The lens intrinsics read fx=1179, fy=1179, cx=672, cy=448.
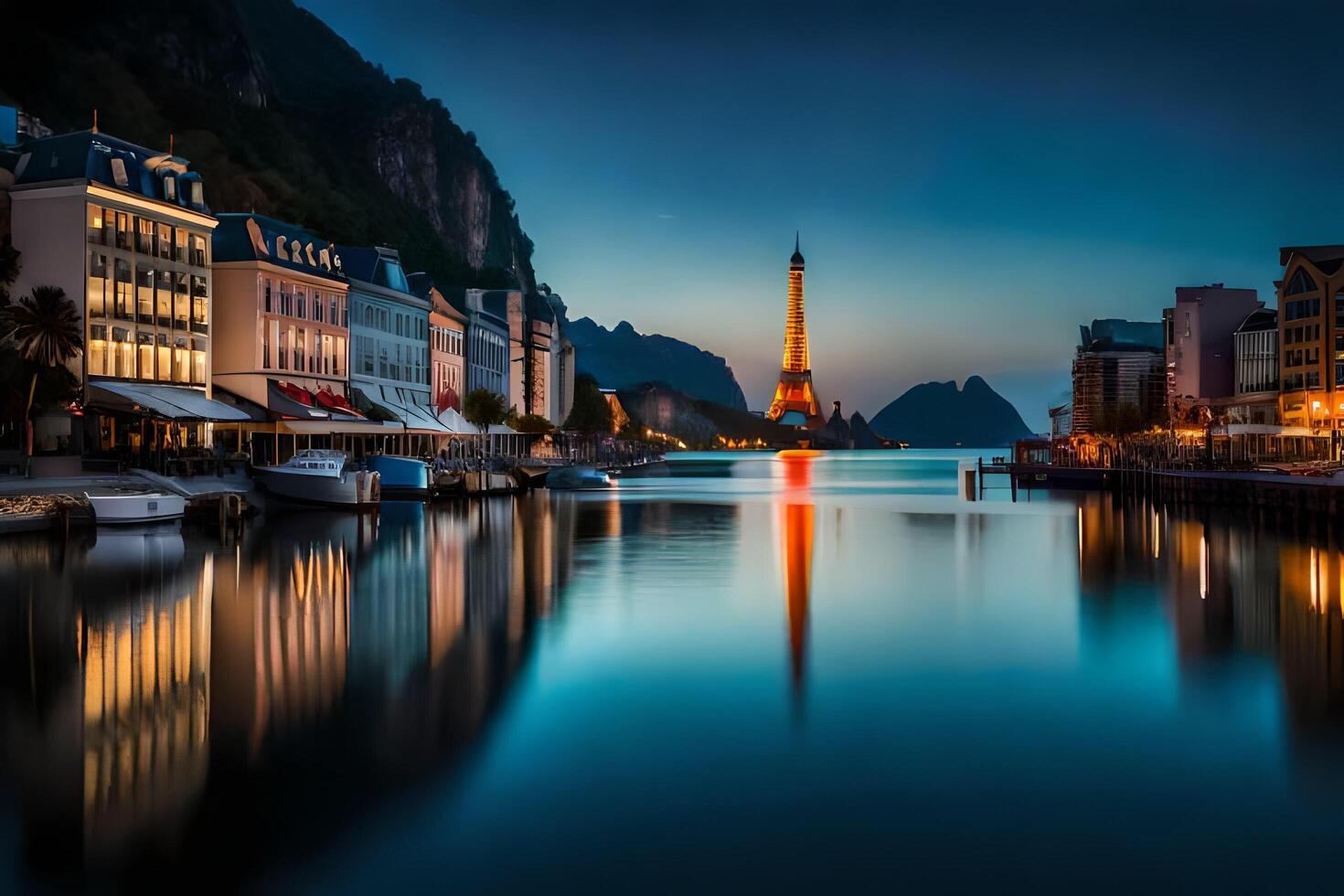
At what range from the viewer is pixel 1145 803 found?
472 inches

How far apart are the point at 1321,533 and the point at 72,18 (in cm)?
9727

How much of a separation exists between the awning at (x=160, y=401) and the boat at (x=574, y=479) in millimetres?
35631

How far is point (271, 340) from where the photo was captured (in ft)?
227

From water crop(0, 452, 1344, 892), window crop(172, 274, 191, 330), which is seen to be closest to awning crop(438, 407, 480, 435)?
window crop(172, 274, 191, 330)

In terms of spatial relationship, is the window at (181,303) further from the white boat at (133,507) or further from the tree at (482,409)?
the tree at (482,409)

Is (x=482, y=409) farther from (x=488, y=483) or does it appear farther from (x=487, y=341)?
(x=487, y=341)

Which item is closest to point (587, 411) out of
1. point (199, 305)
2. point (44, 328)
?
point (199, 305)

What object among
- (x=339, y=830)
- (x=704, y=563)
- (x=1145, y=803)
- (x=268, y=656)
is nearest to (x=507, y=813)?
(x=339, y=830)

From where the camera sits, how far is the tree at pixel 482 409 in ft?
315

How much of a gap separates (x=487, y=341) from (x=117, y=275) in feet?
198

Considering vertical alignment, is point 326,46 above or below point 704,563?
above

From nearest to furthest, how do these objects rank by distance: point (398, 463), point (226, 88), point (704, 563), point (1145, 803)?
point (1145, 803) → point (704, 563) → point (398, 463) → point (226, 88)

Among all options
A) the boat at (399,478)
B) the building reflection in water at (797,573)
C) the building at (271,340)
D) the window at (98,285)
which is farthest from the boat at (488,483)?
the window at (98,285)

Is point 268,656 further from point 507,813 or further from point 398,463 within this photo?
point 398,463
